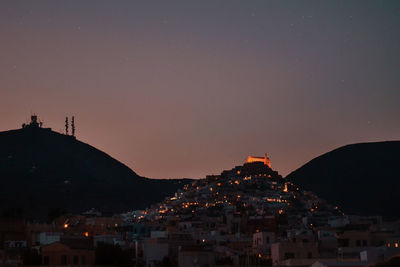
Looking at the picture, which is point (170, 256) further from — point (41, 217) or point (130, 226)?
point (41, 217)

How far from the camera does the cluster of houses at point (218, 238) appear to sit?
57594 millimetres

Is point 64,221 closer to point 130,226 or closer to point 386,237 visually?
point 130,226

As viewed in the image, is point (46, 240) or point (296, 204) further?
point (296, 204)

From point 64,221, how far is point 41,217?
68649 millimetres

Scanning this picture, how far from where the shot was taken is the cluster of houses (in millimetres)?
57594

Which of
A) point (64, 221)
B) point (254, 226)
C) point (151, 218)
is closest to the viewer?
point (64, 221)

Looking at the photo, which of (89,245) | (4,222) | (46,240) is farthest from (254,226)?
(89,245)

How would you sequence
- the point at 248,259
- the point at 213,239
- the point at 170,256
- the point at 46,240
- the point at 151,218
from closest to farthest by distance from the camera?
the point at 248,259
the point at 170,256
the point at 46,240
the point at 213,239
the point at 151,218

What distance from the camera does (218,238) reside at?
93.7 meters

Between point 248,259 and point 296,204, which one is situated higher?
point 296,204

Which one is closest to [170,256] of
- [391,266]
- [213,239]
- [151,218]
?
[213,239]

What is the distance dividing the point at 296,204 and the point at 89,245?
11329 centimetres

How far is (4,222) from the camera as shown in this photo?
318 ft

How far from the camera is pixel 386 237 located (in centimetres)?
6956
